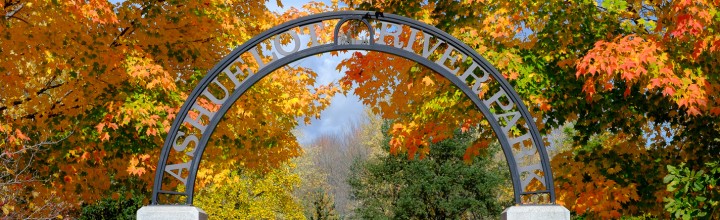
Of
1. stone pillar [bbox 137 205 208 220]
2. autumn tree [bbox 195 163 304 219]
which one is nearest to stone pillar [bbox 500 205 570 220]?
stone pillar [bbox 137 205 208 220]

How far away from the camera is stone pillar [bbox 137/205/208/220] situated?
9141 millimetres

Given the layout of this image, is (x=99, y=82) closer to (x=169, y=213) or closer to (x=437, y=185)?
(x=169, y=213)

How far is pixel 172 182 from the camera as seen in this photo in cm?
1653

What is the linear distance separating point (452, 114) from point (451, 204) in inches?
548

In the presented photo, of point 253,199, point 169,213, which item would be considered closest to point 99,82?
point 169,213

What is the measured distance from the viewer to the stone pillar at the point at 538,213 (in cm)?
912

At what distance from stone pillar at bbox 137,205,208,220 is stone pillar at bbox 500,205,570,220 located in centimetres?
345

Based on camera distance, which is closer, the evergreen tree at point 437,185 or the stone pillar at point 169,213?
Answer: the stone pillar at point 169,213

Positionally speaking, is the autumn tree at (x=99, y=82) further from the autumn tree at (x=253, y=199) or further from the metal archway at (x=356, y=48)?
the autumn tree at (x=253, y=199)

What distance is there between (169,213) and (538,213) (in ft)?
13.2

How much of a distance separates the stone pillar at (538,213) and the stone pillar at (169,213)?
3455mm

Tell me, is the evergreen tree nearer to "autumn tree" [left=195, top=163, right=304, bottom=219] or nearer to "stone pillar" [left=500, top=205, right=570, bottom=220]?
"autumn tree" [left=195, top=163, right=304, bottom=219]

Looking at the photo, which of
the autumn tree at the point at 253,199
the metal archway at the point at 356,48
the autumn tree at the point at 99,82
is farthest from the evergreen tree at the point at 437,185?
the metal archway at the point at 356,48

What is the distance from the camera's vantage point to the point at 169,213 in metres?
9.16
